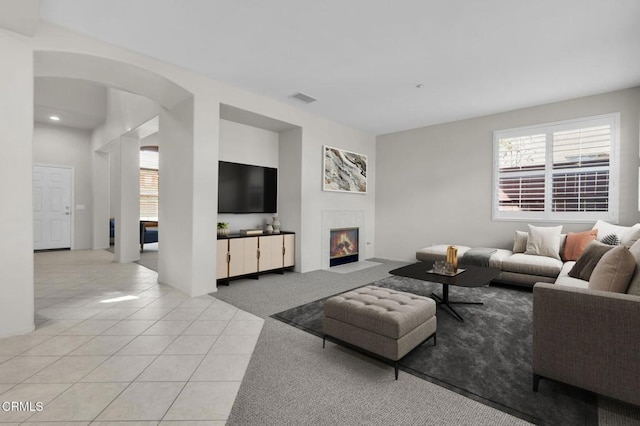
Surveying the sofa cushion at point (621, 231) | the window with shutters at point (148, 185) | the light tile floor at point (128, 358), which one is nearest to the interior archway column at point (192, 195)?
the light tile floor at point (128, 358)

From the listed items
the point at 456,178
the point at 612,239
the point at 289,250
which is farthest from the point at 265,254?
the point at 612,239

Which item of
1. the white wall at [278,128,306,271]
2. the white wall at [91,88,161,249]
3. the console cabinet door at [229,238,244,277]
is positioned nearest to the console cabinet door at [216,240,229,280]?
the console cabinet door at [229,238,244,277]

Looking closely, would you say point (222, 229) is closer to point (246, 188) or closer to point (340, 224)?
point (246, 188)

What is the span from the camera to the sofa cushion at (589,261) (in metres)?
2.84

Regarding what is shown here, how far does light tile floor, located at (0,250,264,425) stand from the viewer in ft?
5.39

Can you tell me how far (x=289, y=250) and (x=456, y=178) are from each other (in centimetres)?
341

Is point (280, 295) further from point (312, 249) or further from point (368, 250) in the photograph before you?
point (368, 250)

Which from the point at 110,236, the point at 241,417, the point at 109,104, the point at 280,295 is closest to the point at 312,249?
the point at 280,295

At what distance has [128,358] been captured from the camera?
220cm

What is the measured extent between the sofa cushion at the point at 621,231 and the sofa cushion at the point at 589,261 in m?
0.82

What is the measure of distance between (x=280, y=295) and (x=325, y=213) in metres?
2.14

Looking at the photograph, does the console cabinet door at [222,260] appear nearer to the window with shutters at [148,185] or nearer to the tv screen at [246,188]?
the tv screen at [246,188]

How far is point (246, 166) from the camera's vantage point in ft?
16.1

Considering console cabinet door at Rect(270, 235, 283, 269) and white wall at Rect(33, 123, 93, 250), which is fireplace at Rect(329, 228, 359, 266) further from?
white wall at Rect(33, 123, 93, 250)
